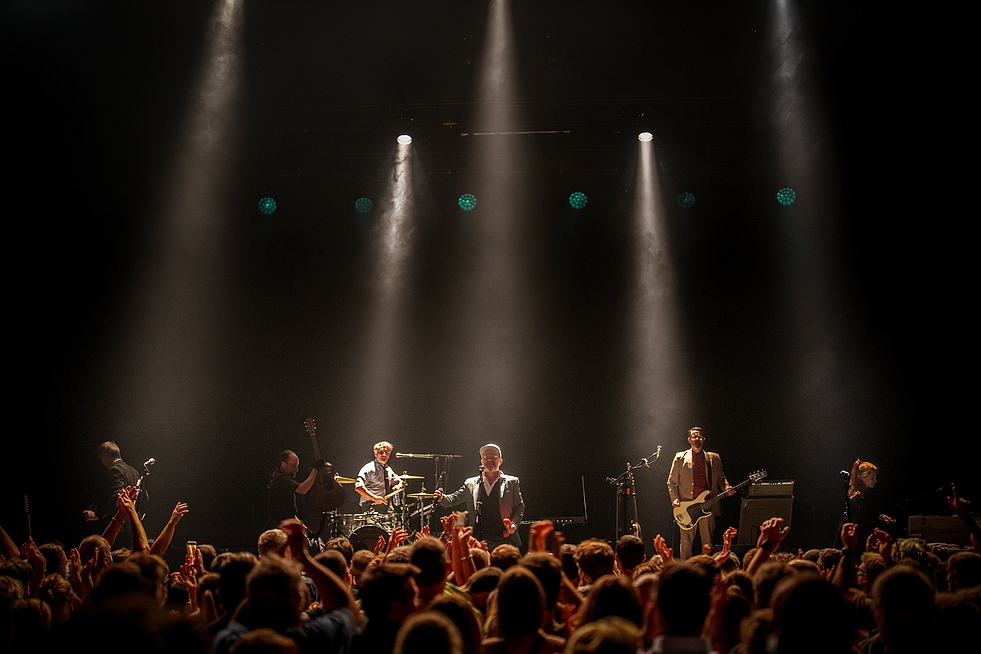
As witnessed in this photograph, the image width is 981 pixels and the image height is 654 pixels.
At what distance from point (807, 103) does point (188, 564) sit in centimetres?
988

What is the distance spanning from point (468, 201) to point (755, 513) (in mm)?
6303

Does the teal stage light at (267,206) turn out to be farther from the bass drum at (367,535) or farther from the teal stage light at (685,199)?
the teal stage light at (685,199)

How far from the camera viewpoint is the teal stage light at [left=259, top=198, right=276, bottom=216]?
1182cm

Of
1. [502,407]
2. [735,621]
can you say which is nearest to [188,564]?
[735,621]

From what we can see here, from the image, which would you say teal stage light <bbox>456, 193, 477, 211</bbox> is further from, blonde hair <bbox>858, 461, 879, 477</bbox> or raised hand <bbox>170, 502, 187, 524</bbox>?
raised hand <bbox>170, 502, 187, 524</bbox>

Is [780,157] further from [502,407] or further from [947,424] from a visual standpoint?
[502,407]

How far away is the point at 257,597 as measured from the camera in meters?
2.16

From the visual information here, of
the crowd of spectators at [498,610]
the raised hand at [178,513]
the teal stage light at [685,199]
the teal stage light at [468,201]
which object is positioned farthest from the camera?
the teal stage light at [468,201]

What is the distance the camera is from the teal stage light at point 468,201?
11.8 metres

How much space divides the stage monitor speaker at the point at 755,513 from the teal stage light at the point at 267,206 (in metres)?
8.22

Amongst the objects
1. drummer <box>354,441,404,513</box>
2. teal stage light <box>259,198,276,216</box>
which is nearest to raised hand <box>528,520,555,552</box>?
drummer <box>354,441,404,513</box>

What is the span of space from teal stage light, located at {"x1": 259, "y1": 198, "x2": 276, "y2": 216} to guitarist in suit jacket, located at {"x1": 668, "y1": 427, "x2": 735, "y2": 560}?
731 centimetres

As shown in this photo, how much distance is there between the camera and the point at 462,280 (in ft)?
39.0

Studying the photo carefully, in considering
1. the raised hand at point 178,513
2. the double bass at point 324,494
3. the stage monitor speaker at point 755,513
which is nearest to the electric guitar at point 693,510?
the stage monitor speaker at point 755,513
